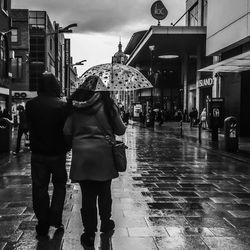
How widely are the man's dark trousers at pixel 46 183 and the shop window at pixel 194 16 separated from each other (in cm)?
3608

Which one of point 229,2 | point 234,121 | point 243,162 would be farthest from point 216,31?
point 243,162

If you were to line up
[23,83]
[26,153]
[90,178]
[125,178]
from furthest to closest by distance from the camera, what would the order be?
[23,83] < [26,153] < [125,178] < [90,178]

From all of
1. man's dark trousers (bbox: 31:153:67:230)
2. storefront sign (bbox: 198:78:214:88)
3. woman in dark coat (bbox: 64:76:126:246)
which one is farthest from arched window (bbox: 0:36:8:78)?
woman in dark coat (bbox: 64:76:126:246)

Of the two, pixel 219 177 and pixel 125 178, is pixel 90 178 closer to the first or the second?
pixel 125 178

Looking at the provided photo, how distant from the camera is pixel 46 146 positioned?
5.40 m

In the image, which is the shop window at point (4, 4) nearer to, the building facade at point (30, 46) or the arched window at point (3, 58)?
the arched window at point (3, 58)

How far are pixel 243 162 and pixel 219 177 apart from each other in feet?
10.6

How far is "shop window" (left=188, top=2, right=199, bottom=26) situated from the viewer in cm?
4022

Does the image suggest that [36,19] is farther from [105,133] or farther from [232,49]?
[105,133]

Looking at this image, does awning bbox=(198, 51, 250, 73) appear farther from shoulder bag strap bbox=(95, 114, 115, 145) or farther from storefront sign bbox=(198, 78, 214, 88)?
shoulder bag strap bbox=(95, 114, 115, 145)

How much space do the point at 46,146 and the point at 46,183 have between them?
1.50 feet

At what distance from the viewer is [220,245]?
5.18m

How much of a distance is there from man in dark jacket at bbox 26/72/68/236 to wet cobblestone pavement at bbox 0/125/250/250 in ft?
1.08

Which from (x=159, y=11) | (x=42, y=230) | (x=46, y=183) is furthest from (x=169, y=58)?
(x=42, y=230)
